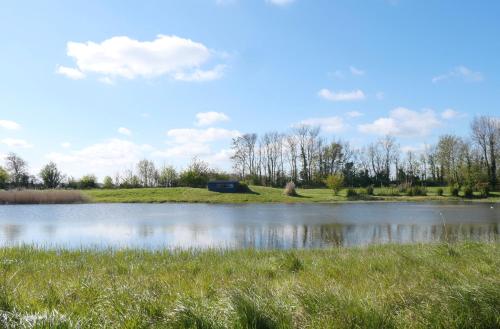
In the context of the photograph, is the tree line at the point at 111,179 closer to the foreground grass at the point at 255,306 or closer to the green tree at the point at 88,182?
the green tree at the point at 88,182

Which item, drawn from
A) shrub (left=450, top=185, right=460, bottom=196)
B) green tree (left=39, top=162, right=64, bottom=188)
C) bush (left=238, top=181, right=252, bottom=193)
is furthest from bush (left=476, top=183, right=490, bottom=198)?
green tree (left=39, top=162, right=64, bottom=188)

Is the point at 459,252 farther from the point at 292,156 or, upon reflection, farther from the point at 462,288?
the point at 292,156

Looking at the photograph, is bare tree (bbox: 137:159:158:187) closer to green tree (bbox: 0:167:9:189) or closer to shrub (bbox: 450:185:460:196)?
green tree (bbox: 0:167:9:189)

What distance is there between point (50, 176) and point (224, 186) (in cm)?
3633

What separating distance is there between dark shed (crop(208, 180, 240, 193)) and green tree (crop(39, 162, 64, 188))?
33.2m

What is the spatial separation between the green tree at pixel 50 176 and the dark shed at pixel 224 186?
33.2m

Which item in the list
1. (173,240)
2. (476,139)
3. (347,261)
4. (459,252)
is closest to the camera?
(347,261)

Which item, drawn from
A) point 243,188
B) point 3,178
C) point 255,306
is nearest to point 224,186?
point 243,188

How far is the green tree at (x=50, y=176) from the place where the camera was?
7638cm

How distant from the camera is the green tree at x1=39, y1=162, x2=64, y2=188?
251 feet

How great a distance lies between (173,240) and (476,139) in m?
67.7

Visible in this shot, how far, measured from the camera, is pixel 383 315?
413 centimetres

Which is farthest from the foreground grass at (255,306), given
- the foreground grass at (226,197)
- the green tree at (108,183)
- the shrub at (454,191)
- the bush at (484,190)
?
the green tree at (108,183)

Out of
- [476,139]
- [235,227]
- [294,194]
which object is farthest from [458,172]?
[235,227]
